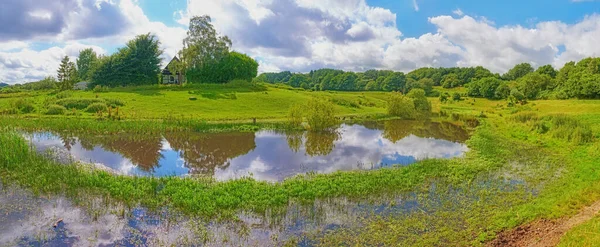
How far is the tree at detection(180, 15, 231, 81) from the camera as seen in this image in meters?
71.0

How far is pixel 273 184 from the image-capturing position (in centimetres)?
1733

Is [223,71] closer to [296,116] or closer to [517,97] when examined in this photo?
[296,116]

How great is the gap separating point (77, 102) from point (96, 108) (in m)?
3.73

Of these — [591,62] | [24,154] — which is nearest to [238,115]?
[24,154]

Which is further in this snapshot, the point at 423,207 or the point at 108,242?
the point at 423,207

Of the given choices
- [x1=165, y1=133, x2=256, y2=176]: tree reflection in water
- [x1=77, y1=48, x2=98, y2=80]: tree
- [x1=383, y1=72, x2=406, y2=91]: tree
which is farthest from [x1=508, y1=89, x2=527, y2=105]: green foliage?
[x1=77, y1=48, x2=98, y2=80]: tree

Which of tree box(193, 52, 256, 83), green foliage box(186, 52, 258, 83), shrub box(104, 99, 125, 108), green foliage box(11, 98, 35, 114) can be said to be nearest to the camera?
green foliage box(11, 98, 35, 114)

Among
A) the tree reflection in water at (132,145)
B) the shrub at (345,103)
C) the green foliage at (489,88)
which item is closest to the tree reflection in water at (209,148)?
the tree reflection in water at (132,145)

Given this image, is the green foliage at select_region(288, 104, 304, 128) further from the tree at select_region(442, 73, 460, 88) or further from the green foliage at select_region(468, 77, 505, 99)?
the tree at select_region(442, 73, 460, 88)

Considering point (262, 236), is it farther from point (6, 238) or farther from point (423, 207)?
point (6, 238)

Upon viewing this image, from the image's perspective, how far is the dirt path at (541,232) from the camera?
11.1 metres

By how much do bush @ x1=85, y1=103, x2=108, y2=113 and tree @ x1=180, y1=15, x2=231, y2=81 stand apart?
Result: 1180 inches

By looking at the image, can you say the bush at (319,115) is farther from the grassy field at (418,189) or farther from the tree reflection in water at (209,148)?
the grassy field at (418,189)

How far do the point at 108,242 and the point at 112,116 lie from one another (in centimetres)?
2849
